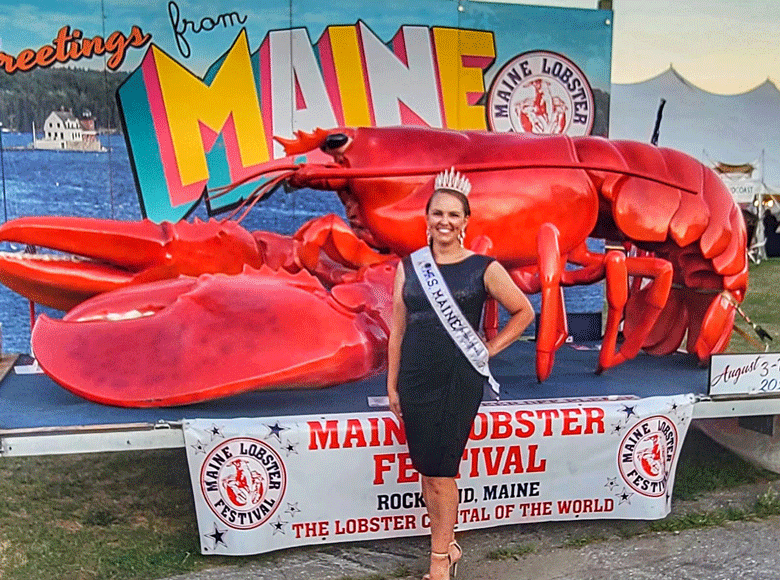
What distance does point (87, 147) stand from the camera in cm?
530

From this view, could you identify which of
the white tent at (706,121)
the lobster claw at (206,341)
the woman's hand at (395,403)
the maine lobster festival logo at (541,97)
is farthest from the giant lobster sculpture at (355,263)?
the white tent at (706,121)

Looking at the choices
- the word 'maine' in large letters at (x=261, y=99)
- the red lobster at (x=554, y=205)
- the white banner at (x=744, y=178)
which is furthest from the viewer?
the white banner at (x=744, y=178)

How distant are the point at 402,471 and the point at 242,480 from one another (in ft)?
1.97

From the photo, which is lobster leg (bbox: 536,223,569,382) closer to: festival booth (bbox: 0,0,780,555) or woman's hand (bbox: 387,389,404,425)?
festival booth (bbox: 0,0,780,555)

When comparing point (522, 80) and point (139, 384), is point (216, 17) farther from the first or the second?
point (139, 384)

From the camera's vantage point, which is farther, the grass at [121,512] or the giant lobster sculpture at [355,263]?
the giant lobster sculpture at [355,263]

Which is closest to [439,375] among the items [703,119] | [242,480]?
[242,480]

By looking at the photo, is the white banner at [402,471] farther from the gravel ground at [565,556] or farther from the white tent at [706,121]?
the white tent at [706,121]

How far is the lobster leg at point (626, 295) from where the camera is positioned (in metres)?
3.77

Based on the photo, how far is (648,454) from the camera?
3.18 meters

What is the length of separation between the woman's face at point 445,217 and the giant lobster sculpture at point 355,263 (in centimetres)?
88

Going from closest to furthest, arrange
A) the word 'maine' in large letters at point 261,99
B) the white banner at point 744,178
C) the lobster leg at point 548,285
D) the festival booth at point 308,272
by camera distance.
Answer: the festival booth at point 308,272 < the lobster leg at point 548,285 < the word 'maine' in large letters at point 261,99 < the white banner at point 744,178

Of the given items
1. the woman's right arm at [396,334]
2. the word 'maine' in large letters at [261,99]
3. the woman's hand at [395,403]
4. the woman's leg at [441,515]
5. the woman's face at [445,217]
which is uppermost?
the word 'maine' in large letters at [261,99]

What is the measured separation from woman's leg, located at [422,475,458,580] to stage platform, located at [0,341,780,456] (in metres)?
0.71
